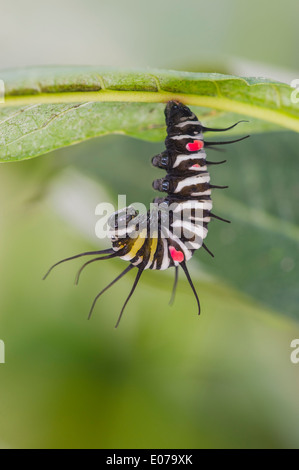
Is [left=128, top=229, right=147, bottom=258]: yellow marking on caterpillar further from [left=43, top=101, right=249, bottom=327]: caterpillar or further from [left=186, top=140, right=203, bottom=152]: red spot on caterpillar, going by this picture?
[left=186, top=140, right=203, bottom=152]: red spot on caterpillar
